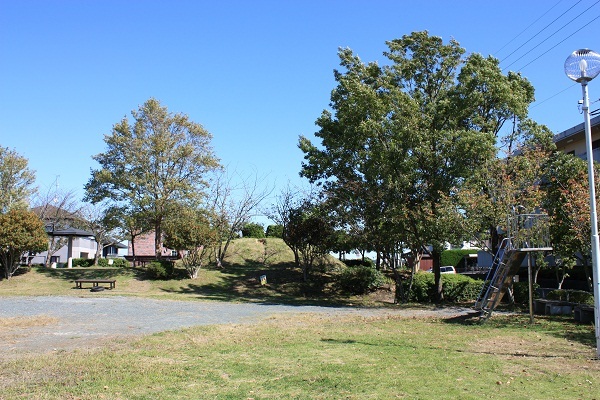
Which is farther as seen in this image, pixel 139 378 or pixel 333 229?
pixel 333 229

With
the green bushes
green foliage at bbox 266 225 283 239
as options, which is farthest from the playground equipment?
green foliage at bbox 266 225 283 239

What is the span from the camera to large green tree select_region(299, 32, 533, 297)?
70.6 ft

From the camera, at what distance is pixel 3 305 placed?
724 inches

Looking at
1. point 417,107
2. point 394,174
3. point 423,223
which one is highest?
point 417,107

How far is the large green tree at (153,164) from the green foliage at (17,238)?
4196mm

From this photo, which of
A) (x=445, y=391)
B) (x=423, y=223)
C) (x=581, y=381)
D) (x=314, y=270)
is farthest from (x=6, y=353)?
(x=314, y=270)

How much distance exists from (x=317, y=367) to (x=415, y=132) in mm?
15144

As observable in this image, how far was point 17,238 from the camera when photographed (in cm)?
2789

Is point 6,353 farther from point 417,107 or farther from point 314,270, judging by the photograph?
point 314,270

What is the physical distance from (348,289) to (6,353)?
21.5 meters

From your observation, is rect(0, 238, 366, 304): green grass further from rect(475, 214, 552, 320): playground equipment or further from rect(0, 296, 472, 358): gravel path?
rect(475, 214, 552, 320): playground equipment

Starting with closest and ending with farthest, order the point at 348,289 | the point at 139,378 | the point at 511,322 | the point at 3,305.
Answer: the point at 139,378 → the point at 511,322 → the point at 3,305 → the point at 348,289

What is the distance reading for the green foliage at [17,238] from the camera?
2786cm

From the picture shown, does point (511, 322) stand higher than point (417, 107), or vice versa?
point (417, 107)
